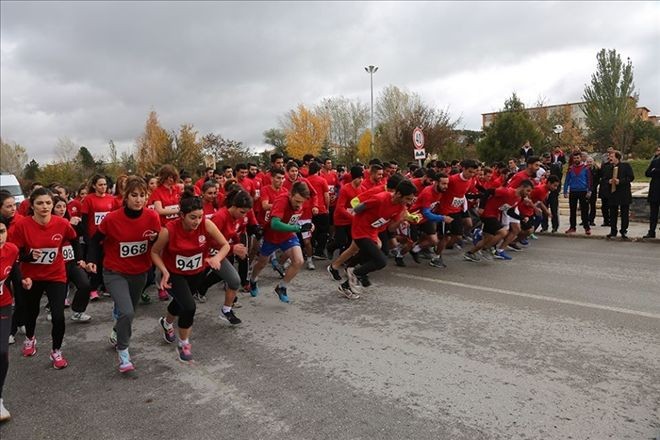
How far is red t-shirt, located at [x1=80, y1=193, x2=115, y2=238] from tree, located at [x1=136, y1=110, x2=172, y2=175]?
30475mm

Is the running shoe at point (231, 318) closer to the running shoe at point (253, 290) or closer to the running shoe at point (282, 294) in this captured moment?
the running shoe at point (282, 294)

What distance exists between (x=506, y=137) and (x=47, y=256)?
83.0 feet

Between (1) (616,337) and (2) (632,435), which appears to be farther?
(1) (616,337)

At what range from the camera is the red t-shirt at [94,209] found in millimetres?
6117

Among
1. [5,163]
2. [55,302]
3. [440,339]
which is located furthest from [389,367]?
[5,163]

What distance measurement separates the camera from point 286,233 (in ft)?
20.4

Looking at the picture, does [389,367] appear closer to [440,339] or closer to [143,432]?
[440,339]

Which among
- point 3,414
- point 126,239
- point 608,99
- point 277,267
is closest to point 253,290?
point 277,267

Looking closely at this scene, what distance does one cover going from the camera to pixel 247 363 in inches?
163

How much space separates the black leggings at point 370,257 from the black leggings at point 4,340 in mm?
4054

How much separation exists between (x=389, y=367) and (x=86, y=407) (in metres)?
2.40

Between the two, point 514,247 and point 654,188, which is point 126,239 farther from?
point 654,188

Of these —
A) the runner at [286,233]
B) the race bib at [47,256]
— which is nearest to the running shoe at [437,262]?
the runner at [286,233]

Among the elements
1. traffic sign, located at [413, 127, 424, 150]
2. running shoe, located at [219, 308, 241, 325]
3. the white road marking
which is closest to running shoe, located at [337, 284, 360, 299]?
the white road marking
